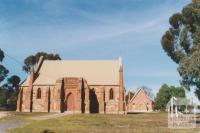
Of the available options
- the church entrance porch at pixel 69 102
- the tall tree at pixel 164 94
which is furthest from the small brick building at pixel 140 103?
the church entrance porch at pixel 69 102

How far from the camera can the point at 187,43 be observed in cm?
4791

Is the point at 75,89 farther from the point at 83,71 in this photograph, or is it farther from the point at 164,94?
the point at 164,94

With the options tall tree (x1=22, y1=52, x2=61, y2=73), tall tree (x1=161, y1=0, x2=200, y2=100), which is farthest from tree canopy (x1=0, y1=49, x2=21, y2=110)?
tall tree (x1=161, y1=0, x2=200, y2=100)

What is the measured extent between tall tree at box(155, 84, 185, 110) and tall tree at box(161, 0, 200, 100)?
5487 centimetres

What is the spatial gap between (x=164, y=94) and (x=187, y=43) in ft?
207

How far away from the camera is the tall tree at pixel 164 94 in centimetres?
10925

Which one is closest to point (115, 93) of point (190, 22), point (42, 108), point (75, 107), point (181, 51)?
point (75, 107)

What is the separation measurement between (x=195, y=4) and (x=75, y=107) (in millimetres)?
34379

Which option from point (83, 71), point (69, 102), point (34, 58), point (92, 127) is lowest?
point (92, 127)

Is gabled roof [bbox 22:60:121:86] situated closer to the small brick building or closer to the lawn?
the small brick building

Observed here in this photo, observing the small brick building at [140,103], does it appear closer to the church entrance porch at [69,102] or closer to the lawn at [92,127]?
the church entrance porch at [69,102]

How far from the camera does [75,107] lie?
6869cm

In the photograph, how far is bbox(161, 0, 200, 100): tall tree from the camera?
40.1m

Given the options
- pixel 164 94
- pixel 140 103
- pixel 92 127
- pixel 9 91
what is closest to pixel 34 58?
pixel 9 91
